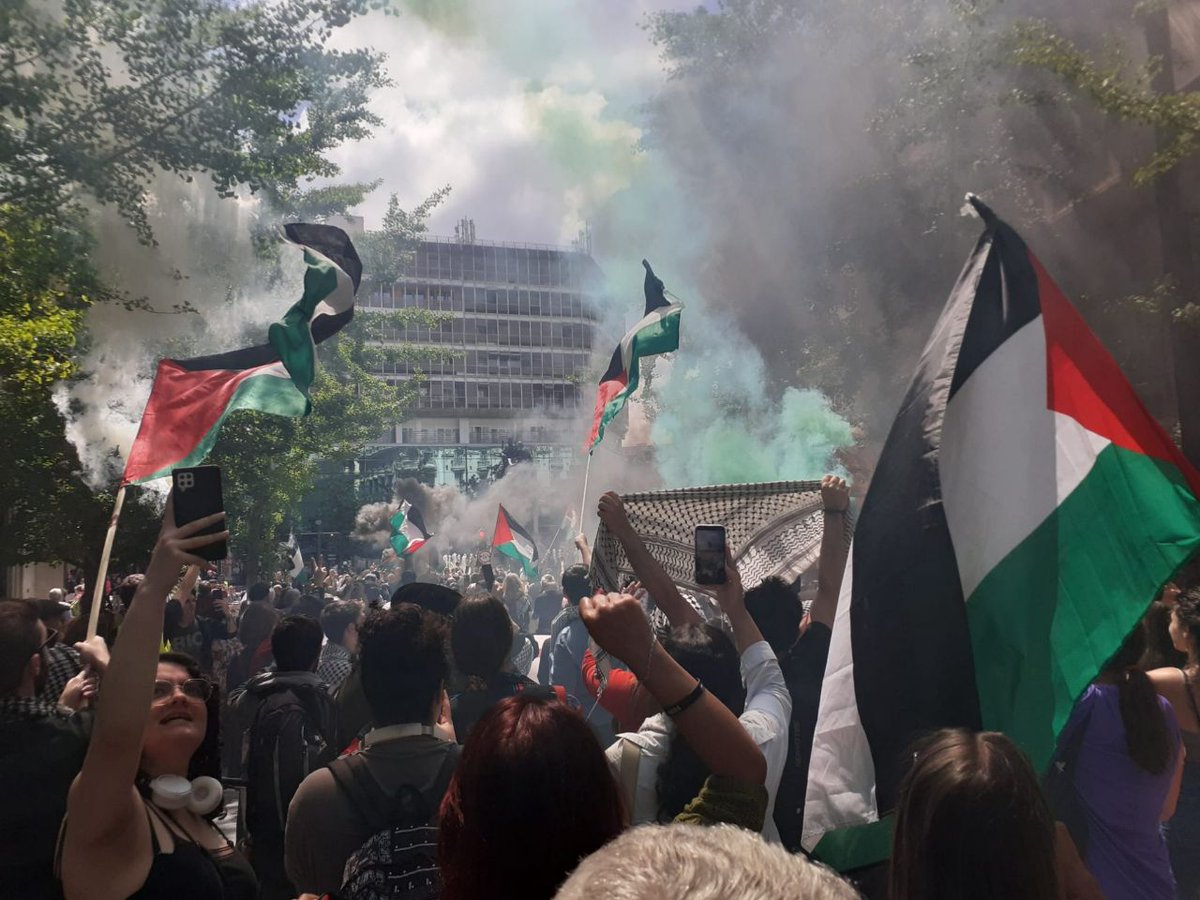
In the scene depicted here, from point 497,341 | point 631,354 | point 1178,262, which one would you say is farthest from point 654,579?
point 497,341

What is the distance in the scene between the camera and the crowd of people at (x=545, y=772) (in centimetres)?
164

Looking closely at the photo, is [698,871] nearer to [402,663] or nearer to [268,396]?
[402,663]

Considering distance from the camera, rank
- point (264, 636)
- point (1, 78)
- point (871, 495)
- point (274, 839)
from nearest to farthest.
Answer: point (871, 495) < point (274, 839) < point (264, 636) < point (1, 78)

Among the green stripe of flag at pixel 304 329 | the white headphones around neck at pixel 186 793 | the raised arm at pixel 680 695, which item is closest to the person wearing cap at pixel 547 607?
the green stripe of flag at pixel 304 329

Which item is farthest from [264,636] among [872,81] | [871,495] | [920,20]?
[872,81]

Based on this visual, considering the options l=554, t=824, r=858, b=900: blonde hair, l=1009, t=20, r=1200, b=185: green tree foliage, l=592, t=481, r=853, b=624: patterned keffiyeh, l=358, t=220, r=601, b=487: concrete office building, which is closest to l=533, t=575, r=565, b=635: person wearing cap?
l=1009, t=20, r=1200, b=185: green tree foliage

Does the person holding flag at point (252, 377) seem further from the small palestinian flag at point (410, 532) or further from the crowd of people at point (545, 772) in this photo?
the small palestinian flag at point (410, 532)

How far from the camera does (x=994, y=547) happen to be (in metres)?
2.58

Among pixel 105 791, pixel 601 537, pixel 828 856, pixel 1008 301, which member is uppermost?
pixel 1008 301

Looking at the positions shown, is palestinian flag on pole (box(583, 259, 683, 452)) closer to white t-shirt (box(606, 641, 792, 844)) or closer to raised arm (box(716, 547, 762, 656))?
raised arm (box(716, 547, 762, 656))

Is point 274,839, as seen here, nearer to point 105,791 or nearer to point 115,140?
point 105,791

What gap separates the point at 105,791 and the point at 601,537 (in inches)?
88.3

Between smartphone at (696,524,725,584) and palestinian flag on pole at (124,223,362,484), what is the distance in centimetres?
244

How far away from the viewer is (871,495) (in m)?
2.71
